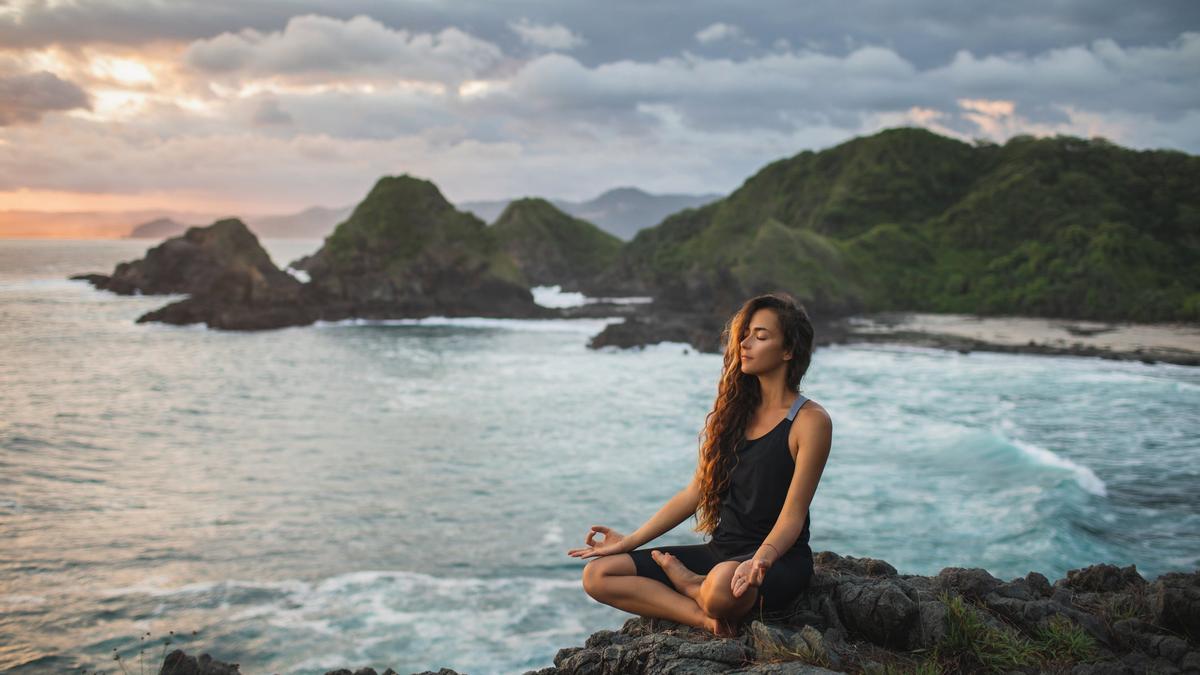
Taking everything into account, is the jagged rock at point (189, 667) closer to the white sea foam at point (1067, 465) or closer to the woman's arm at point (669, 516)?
the woman's arm at point (669, 516)

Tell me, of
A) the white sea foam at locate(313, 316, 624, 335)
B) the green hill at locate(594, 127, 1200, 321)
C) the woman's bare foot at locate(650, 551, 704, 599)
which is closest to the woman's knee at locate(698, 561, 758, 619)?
the woman's bare foot at locate(650, 551, 704, 599)

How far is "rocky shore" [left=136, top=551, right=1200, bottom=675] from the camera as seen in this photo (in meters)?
4.16

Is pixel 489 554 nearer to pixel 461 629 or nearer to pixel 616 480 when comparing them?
pixel 461 629

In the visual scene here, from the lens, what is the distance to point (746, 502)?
4.65 metres

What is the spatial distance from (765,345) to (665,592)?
5.08 feet

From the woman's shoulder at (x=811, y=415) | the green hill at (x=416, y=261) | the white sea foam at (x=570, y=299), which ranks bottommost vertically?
the woman's shoulder at (x=811, y=415)

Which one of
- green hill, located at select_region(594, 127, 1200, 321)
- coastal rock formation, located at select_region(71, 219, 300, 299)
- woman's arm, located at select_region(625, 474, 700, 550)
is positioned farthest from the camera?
coastal rock formation, located at select_region(71, 219, 300, 299)

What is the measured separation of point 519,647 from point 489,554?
11.4ft

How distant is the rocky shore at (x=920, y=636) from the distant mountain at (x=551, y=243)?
82.4m

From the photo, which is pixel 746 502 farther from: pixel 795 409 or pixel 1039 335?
pixel 1039 335

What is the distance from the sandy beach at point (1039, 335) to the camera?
35.3m

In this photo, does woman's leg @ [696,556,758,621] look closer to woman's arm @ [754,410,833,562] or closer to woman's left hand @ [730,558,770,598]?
woman's left hand @ [730,558,770,598]

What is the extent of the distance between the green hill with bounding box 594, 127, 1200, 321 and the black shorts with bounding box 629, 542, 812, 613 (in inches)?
1814

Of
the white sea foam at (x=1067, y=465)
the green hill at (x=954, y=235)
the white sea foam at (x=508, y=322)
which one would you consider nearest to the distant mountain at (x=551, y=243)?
the green hill at (x=954, y=235)
